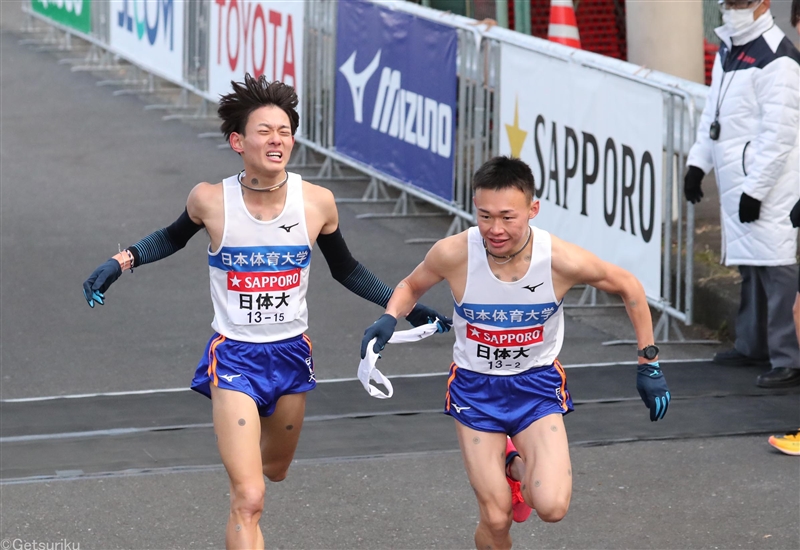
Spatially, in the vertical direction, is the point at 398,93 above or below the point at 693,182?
above

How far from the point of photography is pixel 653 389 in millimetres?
5133

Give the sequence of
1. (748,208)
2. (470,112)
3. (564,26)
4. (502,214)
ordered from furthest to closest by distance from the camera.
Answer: (564,26), (470,112), (748,208), (502,214)

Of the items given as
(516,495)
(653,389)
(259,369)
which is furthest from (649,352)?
(259,369)

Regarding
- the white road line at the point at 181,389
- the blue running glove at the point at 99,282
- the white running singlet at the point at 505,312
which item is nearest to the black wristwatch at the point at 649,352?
the white running singlet at the point at 505,312

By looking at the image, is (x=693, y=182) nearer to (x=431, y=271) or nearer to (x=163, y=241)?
(x=431, y=271)

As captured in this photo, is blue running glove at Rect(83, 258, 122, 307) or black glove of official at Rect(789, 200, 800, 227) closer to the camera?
blue running glove at Rect(83, 258, 122, 307)

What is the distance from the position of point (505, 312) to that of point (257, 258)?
101 centimetres

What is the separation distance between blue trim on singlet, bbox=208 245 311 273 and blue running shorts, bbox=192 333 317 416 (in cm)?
30

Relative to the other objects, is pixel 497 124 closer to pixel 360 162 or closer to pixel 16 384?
pixel 360 162

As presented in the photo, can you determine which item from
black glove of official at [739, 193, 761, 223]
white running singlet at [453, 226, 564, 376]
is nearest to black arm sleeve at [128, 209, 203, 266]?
white running singlet at [453, 226, 564, 376]

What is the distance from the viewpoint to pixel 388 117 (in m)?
11.9

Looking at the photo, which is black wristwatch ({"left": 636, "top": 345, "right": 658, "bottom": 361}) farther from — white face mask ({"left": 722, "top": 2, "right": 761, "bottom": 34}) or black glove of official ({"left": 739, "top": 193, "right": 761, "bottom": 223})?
white face mask ({"left": 722, "top": 2, "right": 761, "bottom": 34})

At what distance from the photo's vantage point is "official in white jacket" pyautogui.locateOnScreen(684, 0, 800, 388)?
25.4ft
